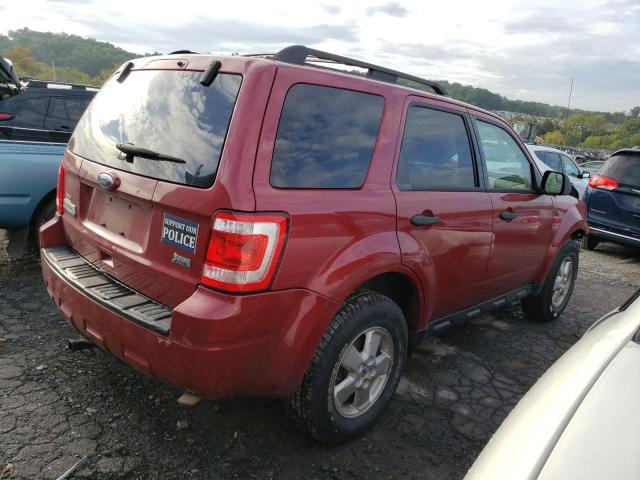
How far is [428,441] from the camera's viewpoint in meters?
2.71

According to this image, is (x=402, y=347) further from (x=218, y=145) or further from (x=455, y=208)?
(x=218, y=145)

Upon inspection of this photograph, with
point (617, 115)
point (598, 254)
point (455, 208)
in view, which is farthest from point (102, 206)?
point (617, 115)

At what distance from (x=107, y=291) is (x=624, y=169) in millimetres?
7823

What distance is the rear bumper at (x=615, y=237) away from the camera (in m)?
7.41

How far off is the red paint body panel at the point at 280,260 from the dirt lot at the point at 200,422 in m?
0.51

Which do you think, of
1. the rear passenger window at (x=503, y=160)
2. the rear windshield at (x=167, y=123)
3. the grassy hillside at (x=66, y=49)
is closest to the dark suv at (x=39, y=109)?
the rear windshield at (x=167, y=123)

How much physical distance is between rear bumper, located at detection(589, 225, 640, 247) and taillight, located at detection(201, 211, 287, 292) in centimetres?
723

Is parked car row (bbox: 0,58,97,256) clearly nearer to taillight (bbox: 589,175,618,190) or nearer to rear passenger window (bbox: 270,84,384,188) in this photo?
rear passenger window (bbox: 270,84,384,188)

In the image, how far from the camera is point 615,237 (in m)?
7.63

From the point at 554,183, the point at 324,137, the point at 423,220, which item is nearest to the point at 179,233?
the point at 324,137

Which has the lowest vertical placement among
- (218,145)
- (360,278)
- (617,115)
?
(360,278)

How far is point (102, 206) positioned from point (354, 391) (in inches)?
63.6

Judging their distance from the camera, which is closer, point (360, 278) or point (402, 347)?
point (360, 278)

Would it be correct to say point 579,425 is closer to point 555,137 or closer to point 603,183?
point 603,183
